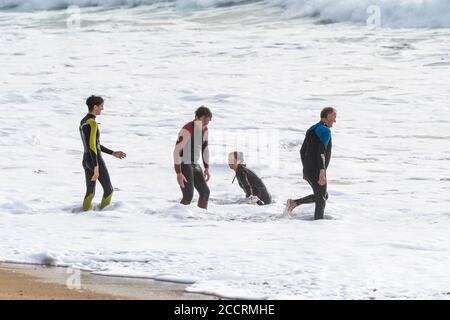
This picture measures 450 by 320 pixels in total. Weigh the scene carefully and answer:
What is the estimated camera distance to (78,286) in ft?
30.2

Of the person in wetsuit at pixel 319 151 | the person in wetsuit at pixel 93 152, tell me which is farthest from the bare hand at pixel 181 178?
the person in wetsuit at pixel 319 151

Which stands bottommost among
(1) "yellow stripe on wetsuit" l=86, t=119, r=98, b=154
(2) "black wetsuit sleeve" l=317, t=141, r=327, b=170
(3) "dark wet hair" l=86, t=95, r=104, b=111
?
(2) "black wetsuit sleeve" l=317, t=141, r=327, b=170

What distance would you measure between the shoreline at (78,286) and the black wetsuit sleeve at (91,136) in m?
2.79

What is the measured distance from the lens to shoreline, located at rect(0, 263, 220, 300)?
28.9 feet

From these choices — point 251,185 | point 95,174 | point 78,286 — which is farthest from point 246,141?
point 78,286

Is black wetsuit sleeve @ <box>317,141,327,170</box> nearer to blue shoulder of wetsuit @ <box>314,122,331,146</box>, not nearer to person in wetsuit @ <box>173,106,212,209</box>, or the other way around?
blue shoulder of wetsuit @ <box>314,122,331,146</box>

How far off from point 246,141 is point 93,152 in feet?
22.6

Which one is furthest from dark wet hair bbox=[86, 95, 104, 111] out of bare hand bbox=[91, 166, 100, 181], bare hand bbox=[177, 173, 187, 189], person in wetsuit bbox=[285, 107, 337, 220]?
person in wetsuit bbox=[285, 107, 337, 220]

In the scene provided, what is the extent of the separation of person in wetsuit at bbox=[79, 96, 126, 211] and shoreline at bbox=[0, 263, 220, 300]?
2.79 metres

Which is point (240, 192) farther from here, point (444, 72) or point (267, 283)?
point (444, 72)

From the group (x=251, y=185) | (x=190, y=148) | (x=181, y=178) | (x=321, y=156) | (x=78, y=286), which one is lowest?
(x=78, y=286)

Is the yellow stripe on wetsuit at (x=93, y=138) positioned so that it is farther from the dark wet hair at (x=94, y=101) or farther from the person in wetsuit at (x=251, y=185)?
the person in wetsuit at (x=251, y=185)

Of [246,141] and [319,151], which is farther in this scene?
[246,141]

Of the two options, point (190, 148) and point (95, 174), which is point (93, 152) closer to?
point (95, 174)
